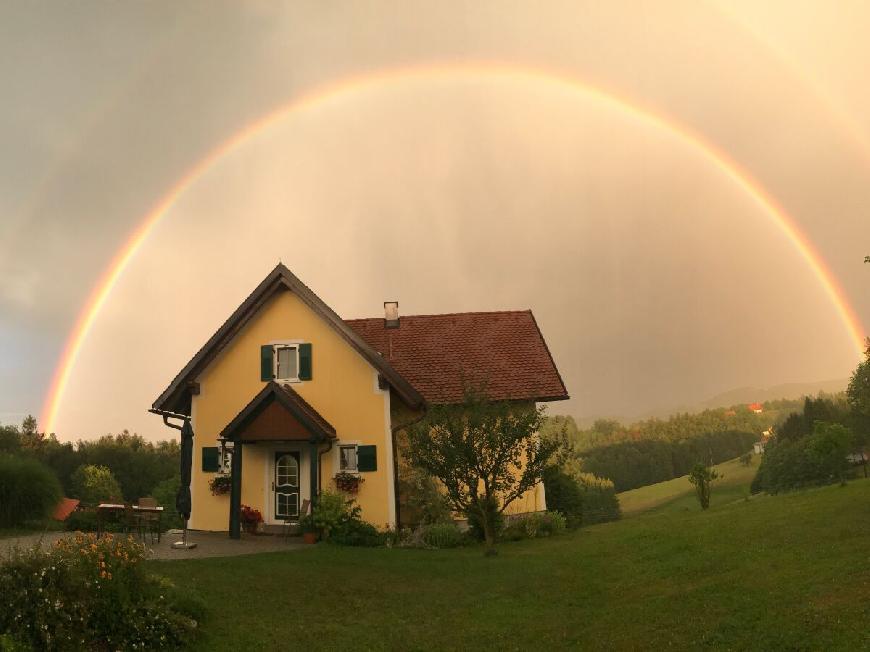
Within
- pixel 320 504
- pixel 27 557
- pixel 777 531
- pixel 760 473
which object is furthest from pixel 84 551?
pixel 760 473

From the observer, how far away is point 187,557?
47.5ft

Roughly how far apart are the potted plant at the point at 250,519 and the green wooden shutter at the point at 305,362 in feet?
14.0

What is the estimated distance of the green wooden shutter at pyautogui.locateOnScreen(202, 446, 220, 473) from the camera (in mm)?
21000

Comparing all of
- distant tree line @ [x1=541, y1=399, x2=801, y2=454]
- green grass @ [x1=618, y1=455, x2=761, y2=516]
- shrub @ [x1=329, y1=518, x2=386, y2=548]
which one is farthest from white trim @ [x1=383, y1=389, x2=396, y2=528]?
distant tree line @ [x1=541, y1=399, x2=801, y2=454]

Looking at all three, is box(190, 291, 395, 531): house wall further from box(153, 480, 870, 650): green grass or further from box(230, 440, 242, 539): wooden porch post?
box(153, 480, 870, 650): green grass

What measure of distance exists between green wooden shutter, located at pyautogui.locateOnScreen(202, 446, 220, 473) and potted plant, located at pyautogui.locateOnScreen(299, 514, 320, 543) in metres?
4.33

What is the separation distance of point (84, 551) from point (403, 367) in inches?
590

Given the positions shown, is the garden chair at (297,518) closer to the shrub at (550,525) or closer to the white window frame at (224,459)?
the white window frame at (224,459)

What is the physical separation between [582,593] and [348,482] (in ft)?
33.4

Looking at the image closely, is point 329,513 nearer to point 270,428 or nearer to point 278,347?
point 270,428

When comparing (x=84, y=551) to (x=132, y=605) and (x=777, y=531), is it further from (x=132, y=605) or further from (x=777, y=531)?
(x=777, y=531)

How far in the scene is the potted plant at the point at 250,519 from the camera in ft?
64.4

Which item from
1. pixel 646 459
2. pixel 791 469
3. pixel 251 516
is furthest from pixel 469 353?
pixel 646 459

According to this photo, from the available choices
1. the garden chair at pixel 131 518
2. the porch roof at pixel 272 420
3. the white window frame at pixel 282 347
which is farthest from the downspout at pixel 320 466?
the garden chair at pixel 131 518
